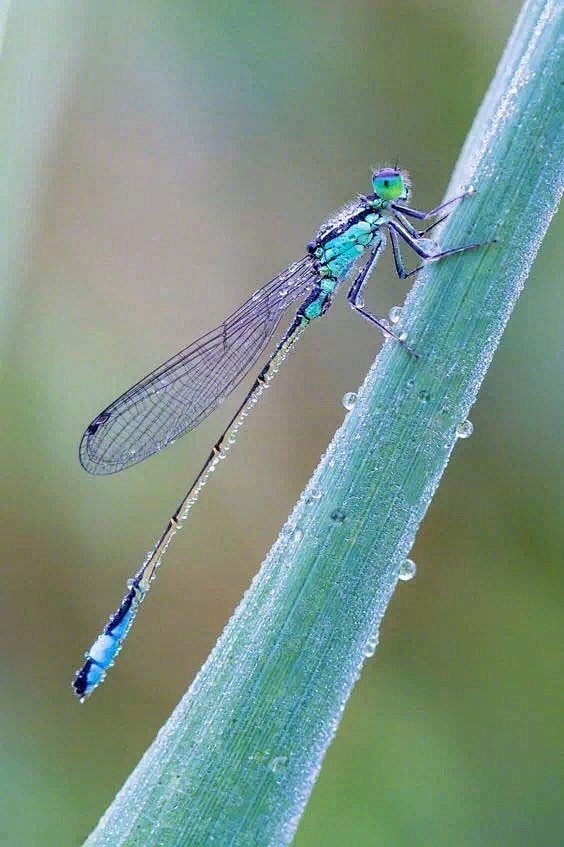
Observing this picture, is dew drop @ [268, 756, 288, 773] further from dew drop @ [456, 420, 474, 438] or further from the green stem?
dew drop @ [456, 420, 474, 438]

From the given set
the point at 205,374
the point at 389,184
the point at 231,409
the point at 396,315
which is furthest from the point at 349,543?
the point at 231,409

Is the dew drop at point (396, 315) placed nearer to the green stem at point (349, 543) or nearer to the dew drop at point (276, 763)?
the green stem at point (349, 543)

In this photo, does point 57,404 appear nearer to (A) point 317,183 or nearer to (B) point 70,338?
(B) point 70,338

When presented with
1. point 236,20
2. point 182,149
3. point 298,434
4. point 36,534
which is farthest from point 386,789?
point 236,20

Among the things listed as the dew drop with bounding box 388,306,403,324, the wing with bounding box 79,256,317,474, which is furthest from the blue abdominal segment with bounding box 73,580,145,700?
the dew drop with bounding box 388,306,403,324

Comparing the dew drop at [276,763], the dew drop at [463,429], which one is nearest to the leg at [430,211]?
the dew drop at [463,429]

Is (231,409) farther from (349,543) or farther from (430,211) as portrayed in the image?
(349,543)
